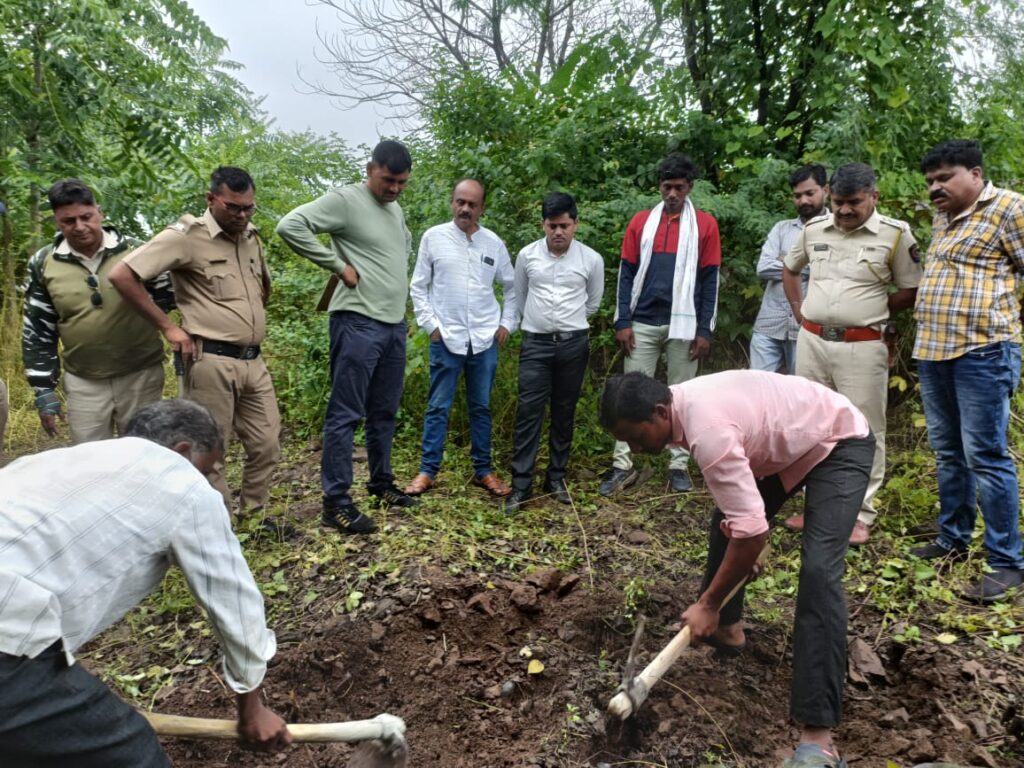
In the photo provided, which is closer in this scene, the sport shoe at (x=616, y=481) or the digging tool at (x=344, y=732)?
the digging tool at (x=344, y=732)

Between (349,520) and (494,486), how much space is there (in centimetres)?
107

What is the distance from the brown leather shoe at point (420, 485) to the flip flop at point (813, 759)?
2.71 m

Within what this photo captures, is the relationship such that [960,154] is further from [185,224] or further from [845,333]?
[185,224]

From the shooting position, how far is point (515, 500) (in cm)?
455

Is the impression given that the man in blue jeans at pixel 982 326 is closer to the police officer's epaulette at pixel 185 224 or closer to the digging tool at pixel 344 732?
the digging tool at pixel 344 732

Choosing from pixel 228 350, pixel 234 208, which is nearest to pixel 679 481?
pixel 228 350

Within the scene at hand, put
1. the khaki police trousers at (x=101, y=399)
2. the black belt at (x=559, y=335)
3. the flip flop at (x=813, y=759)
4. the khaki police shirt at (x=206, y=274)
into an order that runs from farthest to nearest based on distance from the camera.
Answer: the black belt at (x=559, y=335) < the khaki police trousers at (x=101, y=399) < the khaki police shirt at (x=206, y=274) < the flip flop at (x=813, y=759)

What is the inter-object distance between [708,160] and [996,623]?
4.05 meters

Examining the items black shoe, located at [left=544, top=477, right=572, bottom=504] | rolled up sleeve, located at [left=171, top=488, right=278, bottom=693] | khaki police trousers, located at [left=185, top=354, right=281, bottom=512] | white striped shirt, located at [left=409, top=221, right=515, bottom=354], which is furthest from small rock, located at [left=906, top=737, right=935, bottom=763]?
khaki police trousers, located at [left=185, top=354, right=281, bottom=512]

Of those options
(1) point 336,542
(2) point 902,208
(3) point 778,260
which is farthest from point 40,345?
(2) point 902,208

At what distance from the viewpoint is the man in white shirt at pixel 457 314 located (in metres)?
4.56

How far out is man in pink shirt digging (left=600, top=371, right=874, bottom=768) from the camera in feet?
7.75

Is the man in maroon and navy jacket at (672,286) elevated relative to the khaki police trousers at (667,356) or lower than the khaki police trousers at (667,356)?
elevated

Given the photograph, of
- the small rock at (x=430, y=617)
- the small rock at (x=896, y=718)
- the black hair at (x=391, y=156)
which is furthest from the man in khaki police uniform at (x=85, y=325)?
the small rock at (x=896, y=718)
